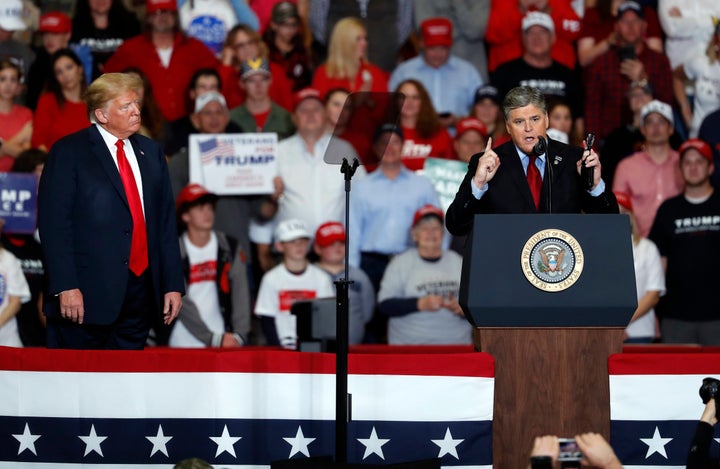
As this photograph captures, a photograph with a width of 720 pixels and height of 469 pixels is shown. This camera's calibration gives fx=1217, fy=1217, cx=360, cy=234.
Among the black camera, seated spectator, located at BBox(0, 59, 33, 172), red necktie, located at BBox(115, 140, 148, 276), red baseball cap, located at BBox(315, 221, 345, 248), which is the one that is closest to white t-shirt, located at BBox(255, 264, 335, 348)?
red baseball cap, located at BBox(315, 221, 345, 248)

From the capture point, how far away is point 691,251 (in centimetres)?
912

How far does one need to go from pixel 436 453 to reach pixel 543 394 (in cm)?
55

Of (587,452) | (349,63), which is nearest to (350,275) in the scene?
(349,63)

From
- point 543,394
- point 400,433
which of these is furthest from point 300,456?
point 543,394

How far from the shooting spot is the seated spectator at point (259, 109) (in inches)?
392

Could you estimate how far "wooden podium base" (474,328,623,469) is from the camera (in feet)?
16.8

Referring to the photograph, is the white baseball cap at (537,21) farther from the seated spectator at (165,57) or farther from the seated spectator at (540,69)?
the seated spectator at (165,57)

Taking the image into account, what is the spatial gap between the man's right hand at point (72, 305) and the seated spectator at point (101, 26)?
17.4 feet

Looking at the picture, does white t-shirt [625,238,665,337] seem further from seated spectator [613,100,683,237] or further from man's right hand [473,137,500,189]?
man's right hand [473,137,500,189]

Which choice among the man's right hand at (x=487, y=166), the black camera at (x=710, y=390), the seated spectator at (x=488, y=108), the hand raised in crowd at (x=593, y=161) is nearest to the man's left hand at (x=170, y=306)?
the man's right hand at (x=487, y=166)

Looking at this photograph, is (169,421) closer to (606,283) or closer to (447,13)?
(606,283)

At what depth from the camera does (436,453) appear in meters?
5.32

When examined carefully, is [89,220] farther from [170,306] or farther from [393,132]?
[393,132]

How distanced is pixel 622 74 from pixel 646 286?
2384 millimetres
